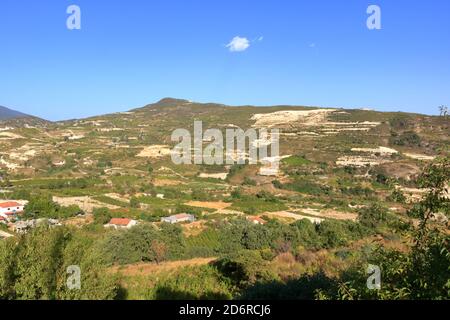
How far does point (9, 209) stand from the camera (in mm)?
43562

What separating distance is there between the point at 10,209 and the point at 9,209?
0.33ft

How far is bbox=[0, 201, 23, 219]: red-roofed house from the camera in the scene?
42.6 meters

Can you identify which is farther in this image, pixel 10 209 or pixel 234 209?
pixel 234 209

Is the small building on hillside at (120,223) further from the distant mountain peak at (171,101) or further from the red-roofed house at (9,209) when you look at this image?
the distant mountain peak at (171,101)

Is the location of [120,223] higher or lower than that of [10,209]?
lower

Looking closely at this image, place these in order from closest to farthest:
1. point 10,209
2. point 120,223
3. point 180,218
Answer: point 120,223 < point 180,218 < point 10,209

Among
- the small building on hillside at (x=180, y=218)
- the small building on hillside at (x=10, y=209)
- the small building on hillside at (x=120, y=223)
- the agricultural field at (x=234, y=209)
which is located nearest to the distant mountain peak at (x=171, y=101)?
the agricultural field at (x=234, y=209)

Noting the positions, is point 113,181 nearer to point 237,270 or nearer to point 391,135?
point 237,270

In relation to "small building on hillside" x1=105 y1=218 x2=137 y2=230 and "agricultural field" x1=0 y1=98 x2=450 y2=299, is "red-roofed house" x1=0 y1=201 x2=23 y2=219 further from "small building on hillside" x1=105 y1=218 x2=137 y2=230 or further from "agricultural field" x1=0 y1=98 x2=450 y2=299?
"small building on hillside" x1=105 y1=218 x2=137 y2=230

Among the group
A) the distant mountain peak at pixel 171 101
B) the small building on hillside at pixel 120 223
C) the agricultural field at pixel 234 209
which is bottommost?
the small building on hillside at pixel 120 223

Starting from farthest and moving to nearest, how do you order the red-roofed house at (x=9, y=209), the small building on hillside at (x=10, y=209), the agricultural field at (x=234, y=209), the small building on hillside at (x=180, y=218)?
the red-roofed house at (x=9, y=209)
the small building on hillside at (x=10, y=209)
the small building on hillside at (x=180, y=218)
the agricultural field at (x=234, y=209)

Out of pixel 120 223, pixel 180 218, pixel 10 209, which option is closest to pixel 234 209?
pixel 180 218

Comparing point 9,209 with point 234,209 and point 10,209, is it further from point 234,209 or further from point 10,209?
point 234,209

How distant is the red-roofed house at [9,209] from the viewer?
42562 mm
